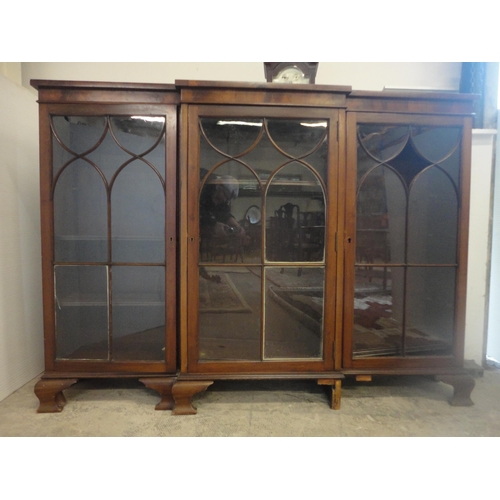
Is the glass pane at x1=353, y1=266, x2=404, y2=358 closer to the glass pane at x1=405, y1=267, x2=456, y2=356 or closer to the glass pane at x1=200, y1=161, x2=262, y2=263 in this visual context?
the glass pane at x1=405, y1=267, x2=456, y2=356

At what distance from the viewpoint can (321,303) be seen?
1.20 meters

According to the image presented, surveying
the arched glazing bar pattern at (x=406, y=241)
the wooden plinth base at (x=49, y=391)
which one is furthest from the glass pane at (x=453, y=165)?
the wooden plinth base at (x=49, y=391)

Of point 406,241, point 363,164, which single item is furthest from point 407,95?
point 406,241

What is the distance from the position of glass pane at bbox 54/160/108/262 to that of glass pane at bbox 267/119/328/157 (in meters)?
0.71

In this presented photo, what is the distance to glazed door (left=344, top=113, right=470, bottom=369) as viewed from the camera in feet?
3.97

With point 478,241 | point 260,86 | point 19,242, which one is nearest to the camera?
point 260,86

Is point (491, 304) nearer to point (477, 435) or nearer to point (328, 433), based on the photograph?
point (477, 435)

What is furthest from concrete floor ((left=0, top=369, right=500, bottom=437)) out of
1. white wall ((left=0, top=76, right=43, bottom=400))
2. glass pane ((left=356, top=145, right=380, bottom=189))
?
glass pane ((left=356, top=145, right=380, bottom=189))

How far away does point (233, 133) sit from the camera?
116cm

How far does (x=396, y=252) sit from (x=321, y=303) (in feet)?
1.23

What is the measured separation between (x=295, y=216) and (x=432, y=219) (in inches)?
22.3

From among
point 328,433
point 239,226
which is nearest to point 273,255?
point 239,226

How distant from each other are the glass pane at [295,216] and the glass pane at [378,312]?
0.23 meters

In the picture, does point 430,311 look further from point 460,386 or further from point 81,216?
point 81,216
